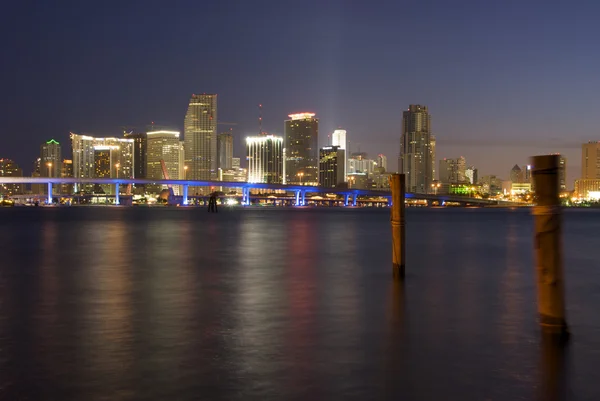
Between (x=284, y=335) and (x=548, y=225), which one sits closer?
(x=548, y=225)

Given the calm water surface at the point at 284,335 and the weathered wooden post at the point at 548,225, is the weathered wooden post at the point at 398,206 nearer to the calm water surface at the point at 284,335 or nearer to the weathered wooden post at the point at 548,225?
the calm water surface at the point at 284,335

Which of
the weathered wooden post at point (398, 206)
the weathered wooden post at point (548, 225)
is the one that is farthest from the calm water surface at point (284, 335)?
the weathered wooden post at point (398, 206)

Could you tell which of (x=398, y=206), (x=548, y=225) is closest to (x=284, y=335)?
(x=548, y=225)

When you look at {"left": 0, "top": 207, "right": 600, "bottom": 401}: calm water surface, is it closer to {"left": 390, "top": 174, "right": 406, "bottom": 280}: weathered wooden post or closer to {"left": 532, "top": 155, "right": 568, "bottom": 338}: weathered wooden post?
{"left": 532, "top": 155, "right": 568, "bottom": 338}: weathered wooden post

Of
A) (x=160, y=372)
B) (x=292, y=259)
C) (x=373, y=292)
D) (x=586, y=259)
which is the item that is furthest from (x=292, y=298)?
(x=586, y=259)

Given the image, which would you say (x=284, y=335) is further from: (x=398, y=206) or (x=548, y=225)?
(x=398, y=206)

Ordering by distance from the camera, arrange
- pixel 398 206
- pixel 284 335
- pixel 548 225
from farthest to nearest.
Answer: pixel 398 206, pixel 284 335, pixel 548 225

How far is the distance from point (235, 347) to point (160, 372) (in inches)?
77.0

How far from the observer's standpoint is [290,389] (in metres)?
8.32

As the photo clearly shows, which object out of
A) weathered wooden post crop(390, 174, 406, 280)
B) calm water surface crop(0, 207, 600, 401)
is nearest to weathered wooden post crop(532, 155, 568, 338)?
calm water surface crop(0, 207, 600, 401)

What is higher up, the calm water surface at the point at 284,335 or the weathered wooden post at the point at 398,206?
the weathered wooden post at the point at 398,206

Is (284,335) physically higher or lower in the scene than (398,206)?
lower

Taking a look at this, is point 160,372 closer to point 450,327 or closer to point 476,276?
point 450,327

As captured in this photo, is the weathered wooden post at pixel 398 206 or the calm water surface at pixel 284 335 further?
the weathered wooden post at pixel 398 206
